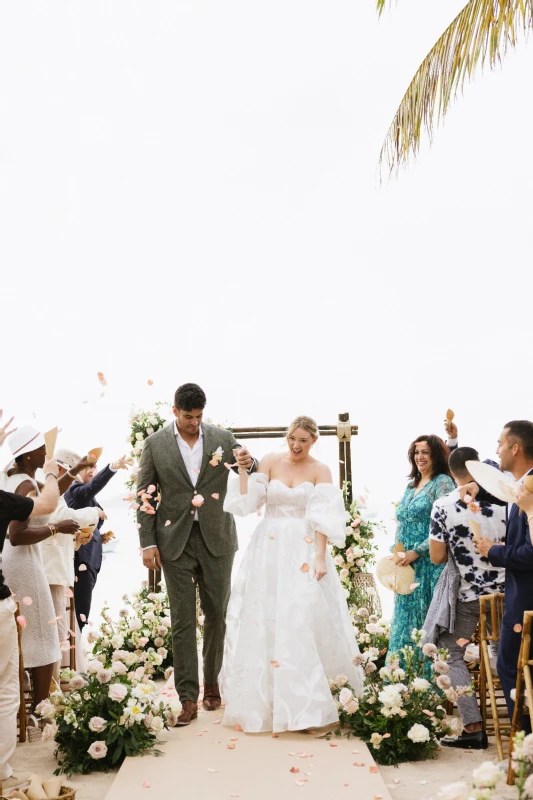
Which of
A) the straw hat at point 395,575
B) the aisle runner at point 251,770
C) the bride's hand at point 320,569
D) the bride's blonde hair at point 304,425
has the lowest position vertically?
the aisle runner at point 251,770

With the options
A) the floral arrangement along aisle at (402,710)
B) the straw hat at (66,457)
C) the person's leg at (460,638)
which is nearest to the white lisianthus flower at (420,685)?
the floral arrangement along aisle at (402,710)

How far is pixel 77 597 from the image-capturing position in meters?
6.73

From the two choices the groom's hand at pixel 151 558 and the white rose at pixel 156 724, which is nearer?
the white rose at pixel 156 724

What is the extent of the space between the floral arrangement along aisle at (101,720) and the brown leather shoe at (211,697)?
775 millimetres

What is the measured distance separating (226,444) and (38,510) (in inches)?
66.1

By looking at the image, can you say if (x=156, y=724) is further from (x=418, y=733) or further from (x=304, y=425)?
(x=304, y=425)

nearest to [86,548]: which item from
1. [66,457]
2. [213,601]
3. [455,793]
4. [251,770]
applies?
[66,457]

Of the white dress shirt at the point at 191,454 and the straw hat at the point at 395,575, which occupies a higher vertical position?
the white dress shirt at the point at 191,454

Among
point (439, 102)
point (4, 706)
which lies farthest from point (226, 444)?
point (439, 102)

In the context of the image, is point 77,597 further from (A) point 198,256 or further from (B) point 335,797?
(A) point 198,256

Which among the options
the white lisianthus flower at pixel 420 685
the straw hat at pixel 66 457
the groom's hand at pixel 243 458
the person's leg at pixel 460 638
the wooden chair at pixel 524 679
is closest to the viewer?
the wooden chair at pixel 524 679

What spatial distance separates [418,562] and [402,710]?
1.18 metres

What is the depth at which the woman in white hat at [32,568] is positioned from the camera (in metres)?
5.02

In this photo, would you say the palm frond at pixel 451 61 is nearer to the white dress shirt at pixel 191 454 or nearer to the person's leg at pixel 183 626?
the white dress shirt at pixel 191 454
